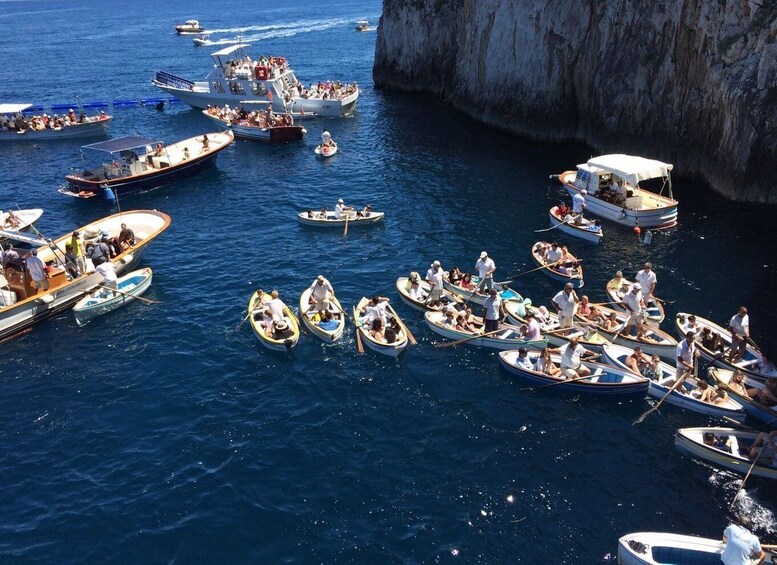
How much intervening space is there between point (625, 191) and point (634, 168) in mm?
2354

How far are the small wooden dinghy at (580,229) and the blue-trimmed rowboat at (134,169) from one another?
3070 centimetres

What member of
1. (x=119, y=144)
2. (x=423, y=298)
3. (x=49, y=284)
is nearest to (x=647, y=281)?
(x=423, y=298)

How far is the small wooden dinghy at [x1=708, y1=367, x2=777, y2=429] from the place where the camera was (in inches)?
999

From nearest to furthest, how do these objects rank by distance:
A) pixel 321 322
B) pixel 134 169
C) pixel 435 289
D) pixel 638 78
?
pixel 321 322 → pixel 435 289 → pixel 638 78 → pixel 134 169

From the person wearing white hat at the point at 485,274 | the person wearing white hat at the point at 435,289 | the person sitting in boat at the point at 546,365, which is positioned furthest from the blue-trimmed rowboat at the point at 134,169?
the person sitting in boat at the point at 546,365

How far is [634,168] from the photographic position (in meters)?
41.1

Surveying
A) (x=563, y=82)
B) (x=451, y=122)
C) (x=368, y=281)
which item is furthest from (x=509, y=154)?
(x=368, y=281)

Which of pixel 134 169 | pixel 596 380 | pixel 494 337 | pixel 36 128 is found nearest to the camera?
pixel 596 380

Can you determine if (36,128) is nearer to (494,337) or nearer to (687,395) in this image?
(494,337)

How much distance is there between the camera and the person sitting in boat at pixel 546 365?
2775cm

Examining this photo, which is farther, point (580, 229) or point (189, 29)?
point (189, 29)

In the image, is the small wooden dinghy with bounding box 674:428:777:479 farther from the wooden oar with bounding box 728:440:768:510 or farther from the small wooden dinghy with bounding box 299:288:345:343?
the small wooden dinghy with bounding box 299:288:345:343

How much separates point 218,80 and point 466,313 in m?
54.0

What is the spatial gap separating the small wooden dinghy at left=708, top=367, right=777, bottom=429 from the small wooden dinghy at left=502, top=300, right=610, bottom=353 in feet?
16.2
